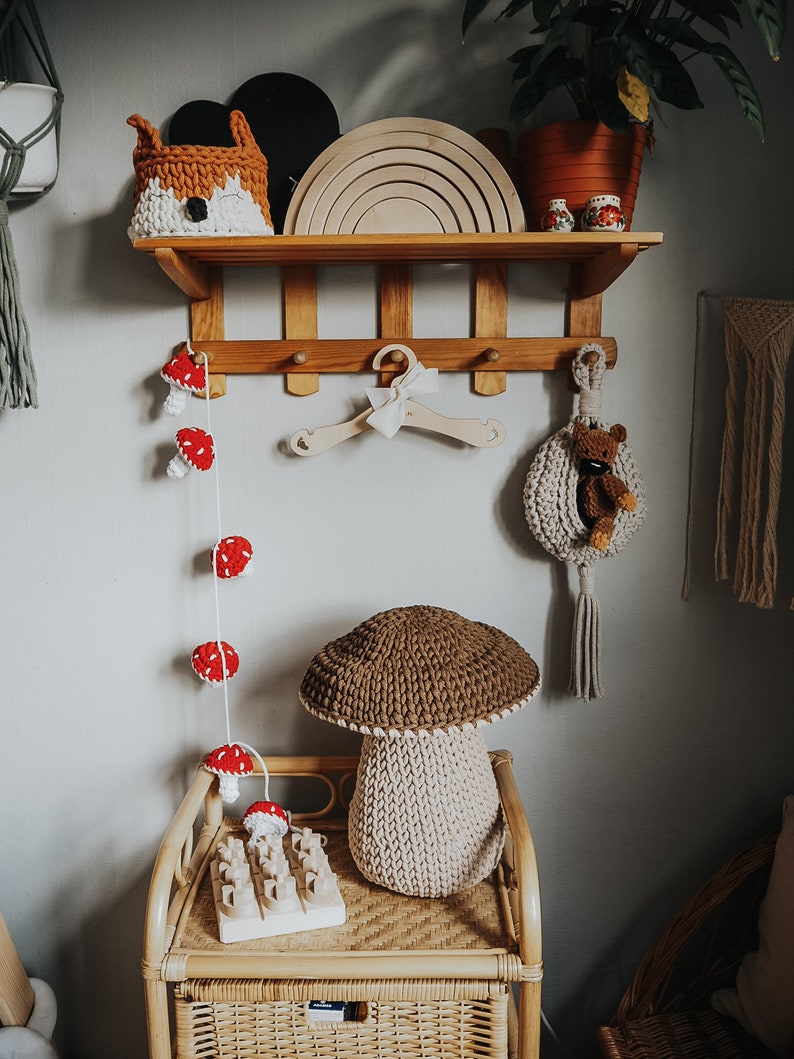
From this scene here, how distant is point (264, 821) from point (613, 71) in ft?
3.95

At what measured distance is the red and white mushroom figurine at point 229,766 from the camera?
1307 mm

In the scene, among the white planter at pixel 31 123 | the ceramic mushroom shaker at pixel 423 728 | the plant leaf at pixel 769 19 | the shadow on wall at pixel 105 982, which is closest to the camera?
the plant leaf at pixel 769 19

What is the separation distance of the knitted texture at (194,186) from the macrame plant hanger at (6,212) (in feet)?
0.78

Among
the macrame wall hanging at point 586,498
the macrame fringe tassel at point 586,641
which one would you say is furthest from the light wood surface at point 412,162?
the macrame fringe tassel at point 586,641

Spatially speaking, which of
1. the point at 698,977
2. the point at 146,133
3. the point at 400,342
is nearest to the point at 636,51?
the point at 400,342

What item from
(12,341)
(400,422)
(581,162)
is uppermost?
(581,162)

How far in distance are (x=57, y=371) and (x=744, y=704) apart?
1.31 m

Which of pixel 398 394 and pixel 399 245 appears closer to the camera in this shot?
pixel 399 245

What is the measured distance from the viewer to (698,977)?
147 centimetres

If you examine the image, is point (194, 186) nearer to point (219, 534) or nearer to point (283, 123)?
point (283, 123)

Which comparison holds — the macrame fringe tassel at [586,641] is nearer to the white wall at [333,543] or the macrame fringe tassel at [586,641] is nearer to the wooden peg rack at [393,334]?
the white wall at [333,543]

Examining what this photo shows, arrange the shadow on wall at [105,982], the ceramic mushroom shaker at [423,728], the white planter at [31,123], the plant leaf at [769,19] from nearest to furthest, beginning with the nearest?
1. the plant leaf at [769,19]
2. the ceramic mushroom shaker at [423,728]
3. the white planter at [31,123]
4. the shadow on wall at [105,982]

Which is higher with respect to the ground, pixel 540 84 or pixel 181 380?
pixel 540 84

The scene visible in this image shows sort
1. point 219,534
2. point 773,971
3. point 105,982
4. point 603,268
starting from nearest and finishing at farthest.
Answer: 1. point 603,268
2. point 773,971
3. point 219,534
4. point 105,982
